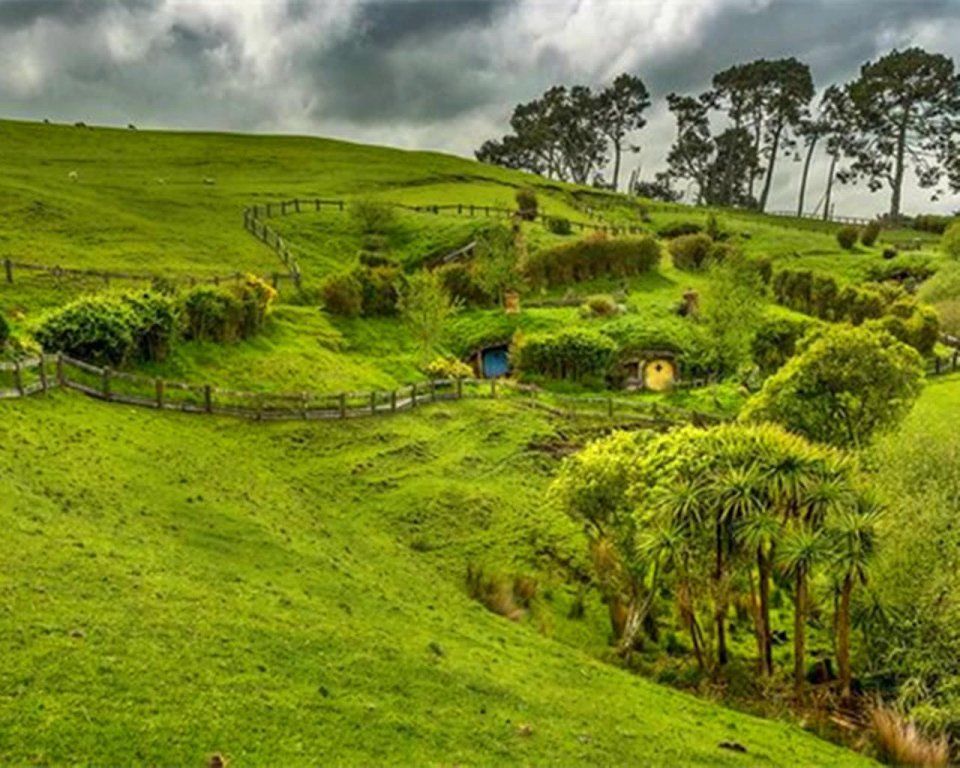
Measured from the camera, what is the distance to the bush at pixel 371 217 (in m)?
81.8

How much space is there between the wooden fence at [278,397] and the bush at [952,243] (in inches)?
2195

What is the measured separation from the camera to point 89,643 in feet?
45.3

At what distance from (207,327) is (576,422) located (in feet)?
70.0

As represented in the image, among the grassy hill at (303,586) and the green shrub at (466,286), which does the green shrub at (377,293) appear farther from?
the green shrub at (466,286)

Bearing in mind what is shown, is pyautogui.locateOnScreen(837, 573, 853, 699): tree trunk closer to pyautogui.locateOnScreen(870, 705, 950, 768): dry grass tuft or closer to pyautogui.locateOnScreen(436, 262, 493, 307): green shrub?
pyautogui.locateOnScreen(870, 705, 950, 768): dry grass tuft

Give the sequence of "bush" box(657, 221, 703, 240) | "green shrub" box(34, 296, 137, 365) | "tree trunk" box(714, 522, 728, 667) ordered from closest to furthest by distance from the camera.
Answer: "tree trunk" box(714, 522, 728, 667) → "green shrub" box(34, 296, 137, 365) → "bush" box(657, 221, 703, 240)

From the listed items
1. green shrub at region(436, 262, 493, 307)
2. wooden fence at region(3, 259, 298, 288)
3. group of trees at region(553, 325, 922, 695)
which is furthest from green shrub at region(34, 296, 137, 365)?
green shrub at region(436, 262, 493, 307)

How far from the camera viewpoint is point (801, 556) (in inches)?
820

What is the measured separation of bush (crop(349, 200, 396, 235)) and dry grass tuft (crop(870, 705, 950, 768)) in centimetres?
7000

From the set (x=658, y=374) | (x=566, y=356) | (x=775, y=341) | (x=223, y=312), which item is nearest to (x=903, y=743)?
(x=223, y=312)

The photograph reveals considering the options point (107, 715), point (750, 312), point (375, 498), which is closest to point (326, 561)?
point (375, 498)

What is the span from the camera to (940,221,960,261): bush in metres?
84.0

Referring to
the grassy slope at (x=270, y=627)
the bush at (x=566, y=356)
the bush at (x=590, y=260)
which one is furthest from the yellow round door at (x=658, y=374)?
the grassy slope at (x=270, y=627)

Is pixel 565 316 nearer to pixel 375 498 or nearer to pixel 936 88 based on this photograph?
pixel 375 498
